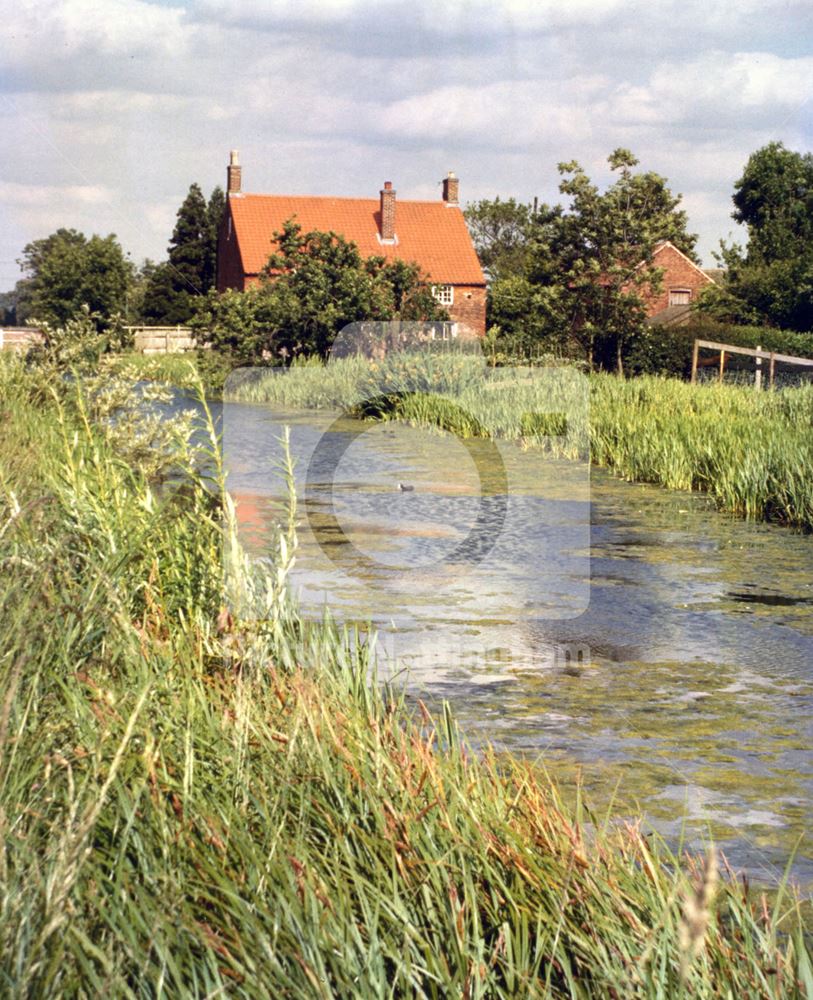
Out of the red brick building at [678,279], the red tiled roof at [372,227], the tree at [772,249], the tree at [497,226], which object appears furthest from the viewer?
the tree at [497,226]

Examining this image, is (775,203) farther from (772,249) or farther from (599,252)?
(599,252)

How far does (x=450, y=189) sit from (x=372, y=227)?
4.73 m

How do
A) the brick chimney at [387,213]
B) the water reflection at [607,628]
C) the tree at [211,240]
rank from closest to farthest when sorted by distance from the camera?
the water reflection at [607,628], the brick chimney at [387,213], the tree at [211,240]

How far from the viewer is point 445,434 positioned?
20.9m

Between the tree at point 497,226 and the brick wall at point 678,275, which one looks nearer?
the brick wall at point 678,275

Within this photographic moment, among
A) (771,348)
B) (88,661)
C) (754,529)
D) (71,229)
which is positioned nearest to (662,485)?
(754,529)

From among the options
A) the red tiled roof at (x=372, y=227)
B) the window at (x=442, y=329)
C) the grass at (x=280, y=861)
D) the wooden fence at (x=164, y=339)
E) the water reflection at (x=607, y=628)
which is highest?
the red tiled roof at (x=372, y=227)

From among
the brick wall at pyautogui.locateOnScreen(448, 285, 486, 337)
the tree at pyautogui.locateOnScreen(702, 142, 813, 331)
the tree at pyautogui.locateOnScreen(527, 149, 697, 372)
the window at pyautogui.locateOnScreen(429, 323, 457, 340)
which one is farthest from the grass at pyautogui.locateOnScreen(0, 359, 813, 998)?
the brick wall at pyautogui.locateOnScreen(448, 285, 486, 337)

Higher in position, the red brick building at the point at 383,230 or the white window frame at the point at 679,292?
the red brick building at the point at 383,230

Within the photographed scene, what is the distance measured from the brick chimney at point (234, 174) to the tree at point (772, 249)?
62.0 ft

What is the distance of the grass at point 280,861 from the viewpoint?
254cm

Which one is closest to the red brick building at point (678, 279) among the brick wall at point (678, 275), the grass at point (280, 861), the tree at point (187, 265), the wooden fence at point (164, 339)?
the brick wall at point (678, 275)

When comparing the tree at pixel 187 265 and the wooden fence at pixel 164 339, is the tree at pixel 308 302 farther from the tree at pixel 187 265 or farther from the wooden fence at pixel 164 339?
the tree at pixel 187 265

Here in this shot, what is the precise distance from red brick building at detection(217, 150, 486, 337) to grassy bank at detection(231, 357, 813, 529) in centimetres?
2373
